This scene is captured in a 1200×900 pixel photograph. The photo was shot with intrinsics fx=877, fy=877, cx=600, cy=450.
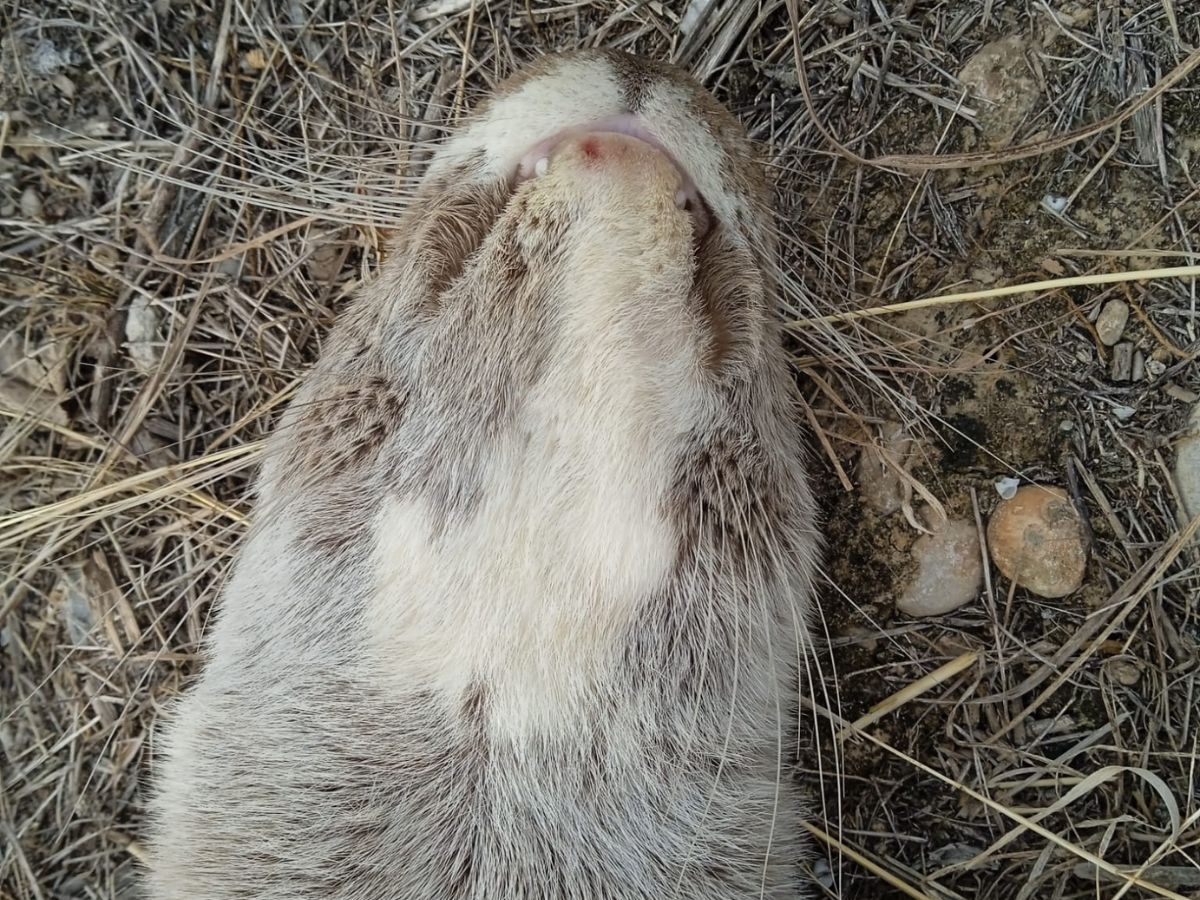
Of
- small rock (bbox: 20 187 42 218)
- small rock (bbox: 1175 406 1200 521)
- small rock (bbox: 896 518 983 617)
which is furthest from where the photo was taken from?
small rock (bbox: 20 187 42 218)

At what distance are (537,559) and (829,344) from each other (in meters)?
1.12

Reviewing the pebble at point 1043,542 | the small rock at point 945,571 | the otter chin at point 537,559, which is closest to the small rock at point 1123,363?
the pebble at point 1043,542

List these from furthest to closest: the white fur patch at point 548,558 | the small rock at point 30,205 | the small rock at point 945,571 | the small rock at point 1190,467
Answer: the small rock at point 30,205, the small rock at point 945,571, the small rock at point 1190,467, the white fur patch at point 548,558

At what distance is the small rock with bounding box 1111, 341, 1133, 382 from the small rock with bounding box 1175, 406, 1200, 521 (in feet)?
0.54

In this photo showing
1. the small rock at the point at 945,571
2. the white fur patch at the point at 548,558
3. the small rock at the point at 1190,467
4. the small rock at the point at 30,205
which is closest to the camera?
the white fur patch at the point at 548,558

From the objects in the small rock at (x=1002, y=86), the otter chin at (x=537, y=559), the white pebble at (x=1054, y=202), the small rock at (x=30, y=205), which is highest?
the small rock at (x=1002, y=86)

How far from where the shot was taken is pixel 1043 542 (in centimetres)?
213

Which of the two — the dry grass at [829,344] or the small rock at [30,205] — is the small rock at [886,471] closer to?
the dry grass at [829,344]

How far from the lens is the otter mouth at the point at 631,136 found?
61.0 inches

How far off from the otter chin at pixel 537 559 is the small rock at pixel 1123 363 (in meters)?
0.95

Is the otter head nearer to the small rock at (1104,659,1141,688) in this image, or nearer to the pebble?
the pebble

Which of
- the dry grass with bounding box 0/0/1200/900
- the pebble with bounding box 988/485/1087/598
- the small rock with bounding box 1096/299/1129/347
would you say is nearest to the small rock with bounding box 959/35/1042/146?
the dry grass with bounding box 0/0/1200/900

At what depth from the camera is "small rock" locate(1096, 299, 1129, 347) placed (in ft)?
Result: 6.97

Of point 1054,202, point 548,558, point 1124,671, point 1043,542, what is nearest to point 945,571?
point 1043,542
